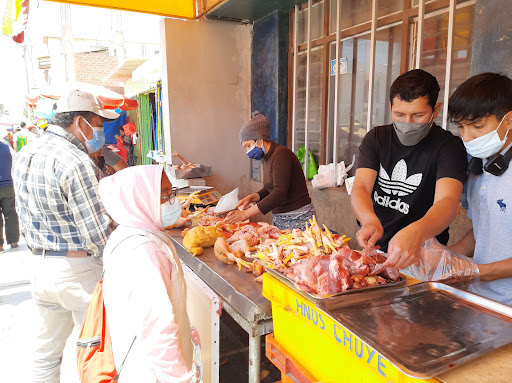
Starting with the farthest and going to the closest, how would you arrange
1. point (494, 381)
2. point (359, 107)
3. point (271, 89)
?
point (271, 89)
point (359, 107)
point (494, 381)

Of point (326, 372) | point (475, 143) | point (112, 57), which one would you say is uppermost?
point (112, 57)

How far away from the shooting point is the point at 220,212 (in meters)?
3.86

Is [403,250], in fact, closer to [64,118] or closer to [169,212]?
[169,212]

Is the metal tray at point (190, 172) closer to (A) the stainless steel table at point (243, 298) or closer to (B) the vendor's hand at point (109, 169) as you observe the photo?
(B) the vendor's hand at point (109, 169)

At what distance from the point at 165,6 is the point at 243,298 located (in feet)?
17.7

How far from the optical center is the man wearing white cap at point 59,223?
7.93ft

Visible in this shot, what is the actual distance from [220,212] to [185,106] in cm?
321

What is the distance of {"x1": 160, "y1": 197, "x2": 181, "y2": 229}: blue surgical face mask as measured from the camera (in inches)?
83.0

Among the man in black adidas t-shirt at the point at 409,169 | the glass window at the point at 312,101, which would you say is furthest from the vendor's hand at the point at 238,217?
the glass window at the point at 312,101

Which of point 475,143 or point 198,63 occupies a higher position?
point 198,63

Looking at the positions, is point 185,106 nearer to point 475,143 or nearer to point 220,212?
point 220,212

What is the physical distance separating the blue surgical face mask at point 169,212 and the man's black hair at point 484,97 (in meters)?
1.59

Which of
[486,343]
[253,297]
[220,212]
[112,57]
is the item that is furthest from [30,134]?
[486,343]

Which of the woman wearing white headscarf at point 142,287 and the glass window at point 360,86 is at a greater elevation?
the glass window at point 360,86
